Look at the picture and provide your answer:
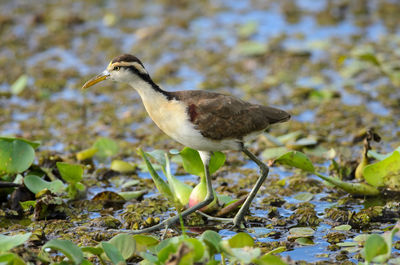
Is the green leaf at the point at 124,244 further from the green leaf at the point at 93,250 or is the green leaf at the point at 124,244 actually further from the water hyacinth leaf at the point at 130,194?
the water hyacinth leaf at the point at 130,194

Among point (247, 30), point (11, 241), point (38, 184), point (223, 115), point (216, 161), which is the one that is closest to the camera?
point (11, 241)

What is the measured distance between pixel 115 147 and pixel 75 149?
1.90 ft

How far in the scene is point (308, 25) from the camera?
10.5 meters

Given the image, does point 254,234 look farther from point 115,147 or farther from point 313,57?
point 313,57

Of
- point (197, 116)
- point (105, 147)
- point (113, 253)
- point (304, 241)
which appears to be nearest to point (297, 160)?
point (304, 241)

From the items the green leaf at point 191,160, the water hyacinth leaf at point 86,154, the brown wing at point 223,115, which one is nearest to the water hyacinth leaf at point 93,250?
the brown wing at point 223,115

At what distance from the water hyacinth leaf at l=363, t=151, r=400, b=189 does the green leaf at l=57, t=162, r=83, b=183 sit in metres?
2.33

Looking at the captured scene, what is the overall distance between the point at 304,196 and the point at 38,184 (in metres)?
2.25

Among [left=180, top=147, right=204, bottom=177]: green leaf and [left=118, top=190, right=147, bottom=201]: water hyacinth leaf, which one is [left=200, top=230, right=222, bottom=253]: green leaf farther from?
[left=118, top=190, right=147, bottom=201]: water hyacinth leaf

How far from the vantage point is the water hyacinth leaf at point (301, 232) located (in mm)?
4887

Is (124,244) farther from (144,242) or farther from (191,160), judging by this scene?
(191,160)

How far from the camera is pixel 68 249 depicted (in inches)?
156

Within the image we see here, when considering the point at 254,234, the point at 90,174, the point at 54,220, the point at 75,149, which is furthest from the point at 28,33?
the point at 254,234

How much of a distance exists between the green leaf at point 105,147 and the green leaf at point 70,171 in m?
1.23
